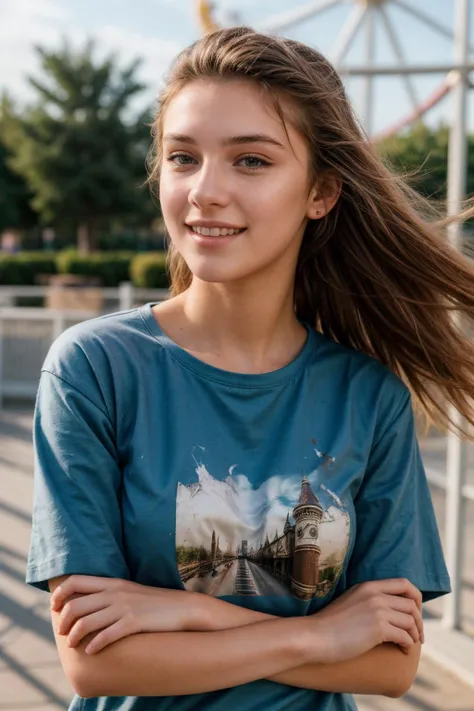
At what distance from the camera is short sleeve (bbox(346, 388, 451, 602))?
1.68 metres

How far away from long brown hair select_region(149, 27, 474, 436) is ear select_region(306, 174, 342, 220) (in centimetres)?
2

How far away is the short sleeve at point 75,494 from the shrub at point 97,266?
24.1 meters

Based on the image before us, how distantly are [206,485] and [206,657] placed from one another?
0.89ft

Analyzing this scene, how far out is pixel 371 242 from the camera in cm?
190

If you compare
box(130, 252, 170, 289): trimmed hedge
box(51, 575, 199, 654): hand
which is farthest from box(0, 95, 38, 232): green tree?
box(51, 575, 199, 654): hand

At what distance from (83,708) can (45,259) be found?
2562 cm

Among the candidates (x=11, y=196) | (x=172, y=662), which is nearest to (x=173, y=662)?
(x=172, y=662)

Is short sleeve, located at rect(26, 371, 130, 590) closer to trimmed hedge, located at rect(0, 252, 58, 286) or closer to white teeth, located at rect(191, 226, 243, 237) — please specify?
white teeth, located at rect(191, 226, 243, 237)

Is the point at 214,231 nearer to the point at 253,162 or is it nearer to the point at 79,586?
the point at 253,162

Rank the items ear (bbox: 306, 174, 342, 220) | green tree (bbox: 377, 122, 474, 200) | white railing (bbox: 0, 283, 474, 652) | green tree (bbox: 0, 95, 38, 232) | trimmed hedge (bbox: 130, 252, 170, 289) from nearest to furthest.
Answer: ear (bbox: 306, 174, 342, 220)
green tree (bbox: 377, 122, 474, 200)
white railing (bbox: 0, 283, 474, 652)
trimmed hedge (bbox: 130, 252, 170, 289)
green tree (bbox: 0, 95, 38, 232)

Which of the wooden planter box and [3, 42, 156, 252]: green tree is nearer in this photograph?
the wooden planter box

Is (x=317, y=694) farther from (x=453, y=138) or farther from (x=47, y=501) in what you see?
(x=453, y=138)

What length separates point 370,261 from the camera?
192 cm

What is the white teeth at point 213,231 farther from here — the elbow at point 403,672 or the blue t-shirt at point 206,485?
the elbow at point 403,672
